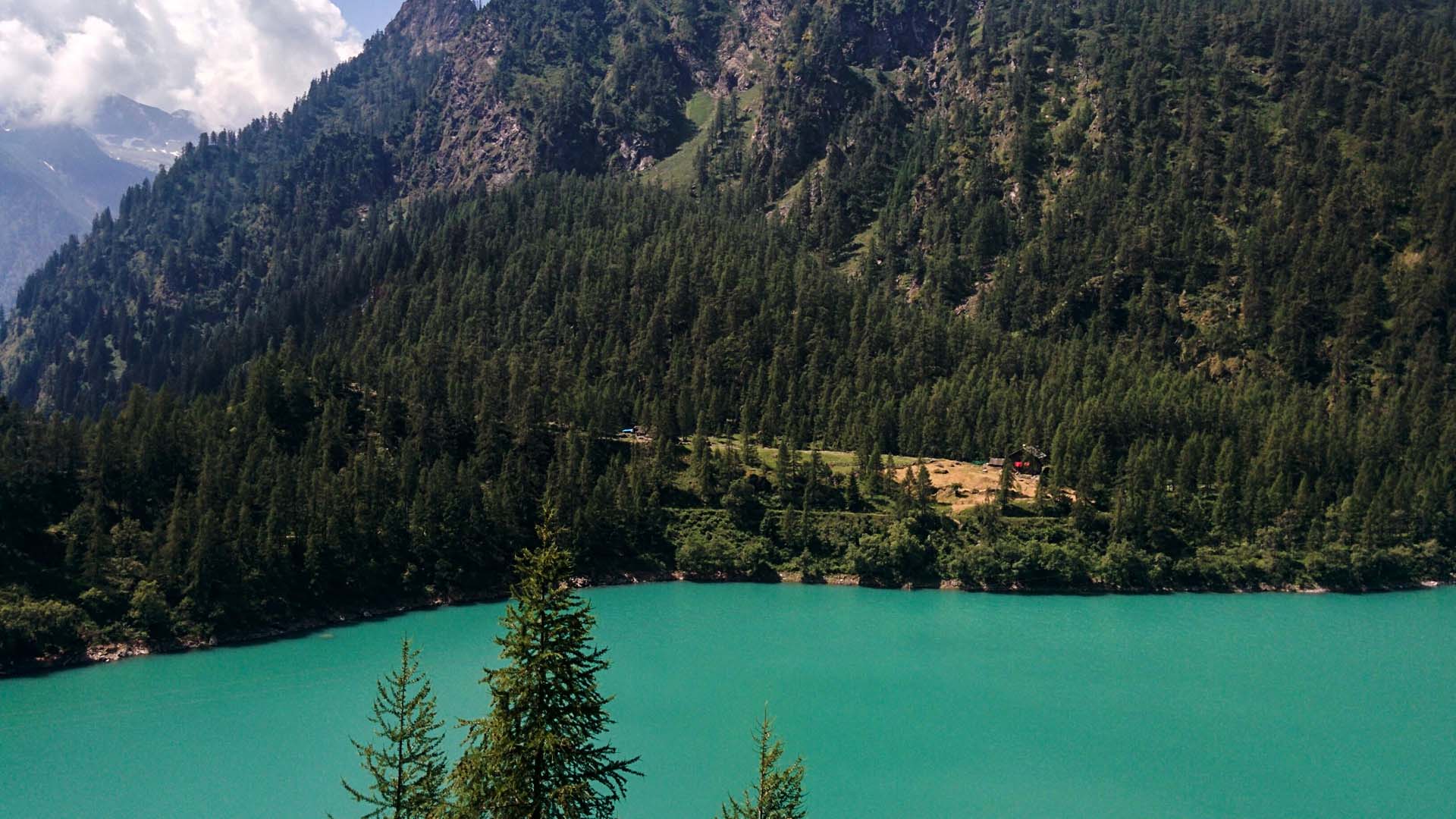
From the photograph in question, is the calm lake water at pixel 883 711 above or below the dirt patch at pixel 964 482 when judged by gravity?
below

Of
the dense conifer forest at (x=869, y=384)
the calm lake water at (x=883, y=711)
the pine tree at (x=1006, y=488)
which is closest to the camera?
the calm lake water at (x=883, y=711)

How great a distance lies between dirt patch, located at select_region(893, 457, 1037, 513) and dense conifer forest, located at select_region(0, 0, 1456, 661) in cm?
230

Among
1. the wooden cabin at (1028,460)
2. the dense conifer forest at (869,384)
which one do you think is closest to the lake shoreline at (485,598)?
the dense conifer forest at (869,384)

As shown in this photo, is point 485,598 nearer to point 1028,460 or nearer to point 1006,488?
point 1006,488

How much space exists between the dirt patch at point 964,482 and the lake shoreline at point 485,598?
1033 centimetres

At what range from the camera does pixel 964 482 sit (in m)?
103

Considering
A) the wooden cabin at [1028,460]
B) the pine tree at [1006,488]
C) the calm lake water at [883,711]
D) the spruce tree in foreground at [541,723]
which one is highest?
the wooden cabin at [1028,460]

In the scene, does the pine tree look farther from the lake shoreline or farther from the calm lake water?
the calm lake water

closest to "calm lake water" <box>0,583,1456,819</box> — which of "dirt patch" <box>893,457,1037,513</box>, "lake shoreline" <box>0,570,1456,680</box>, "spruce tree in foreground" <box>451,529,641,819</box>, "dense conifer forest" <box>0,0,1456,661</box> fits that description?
"lake shoreline" <box>0,570,1456,680</box>

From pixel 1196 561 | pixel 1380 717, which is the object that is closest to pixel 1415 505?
pixel 1196 561

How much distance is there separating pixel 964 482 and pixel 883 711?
47.0 metres

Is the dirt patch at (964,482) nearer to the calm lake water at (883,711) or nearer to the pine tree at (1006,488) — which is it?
the pine tree at (1006,488)

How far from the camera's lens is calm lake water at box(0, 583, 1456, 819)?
1932 inches

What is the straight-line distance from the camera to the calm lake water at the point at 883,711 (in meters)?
49.1
